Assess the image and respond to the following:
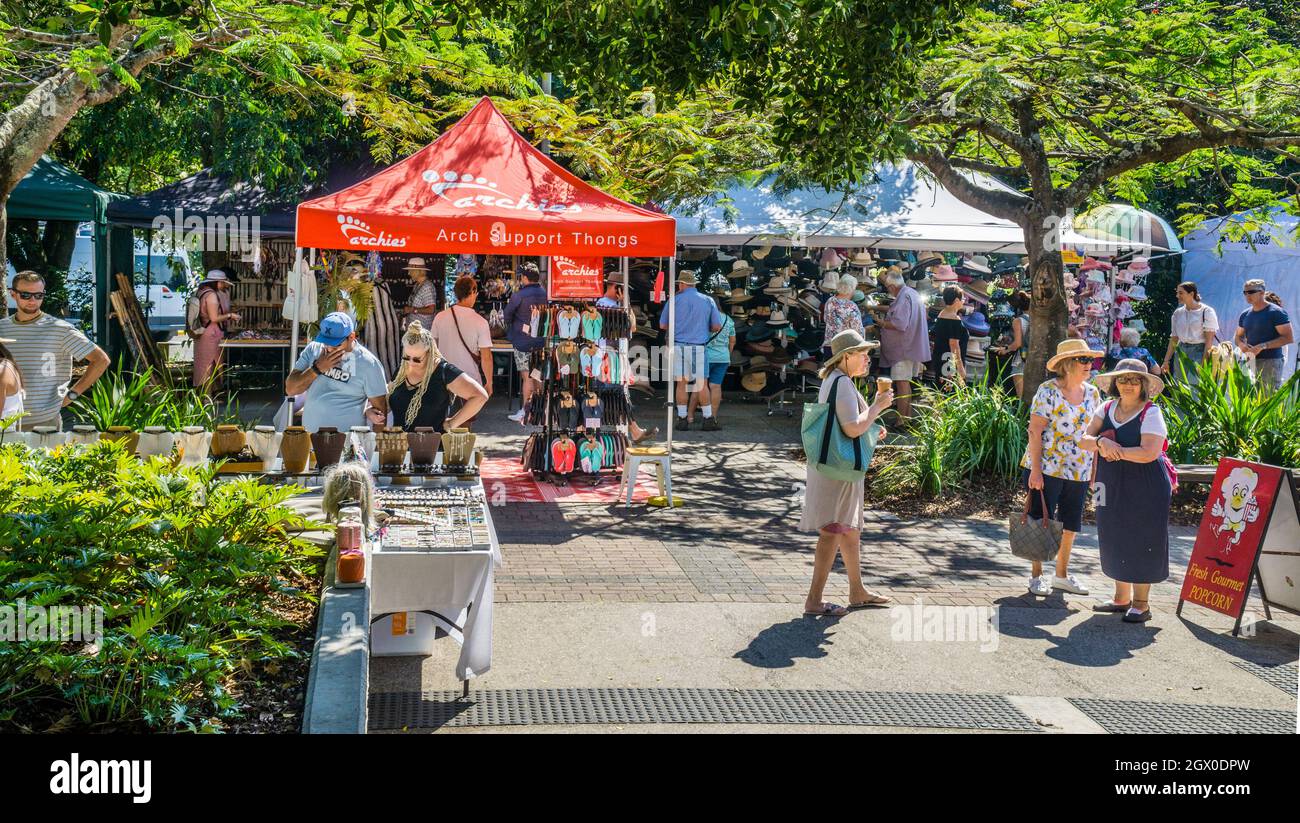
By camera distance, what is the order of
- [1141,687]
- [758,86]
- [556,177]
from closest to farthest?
1. [1141,687]
2. [758,86]
3. [556,177]

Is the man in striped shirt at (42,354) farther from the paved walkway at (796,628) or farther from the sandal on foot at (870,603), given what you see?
the sandal on foot at (870,603)

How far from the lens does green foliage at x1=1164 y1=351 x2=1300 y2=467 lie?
11.1m

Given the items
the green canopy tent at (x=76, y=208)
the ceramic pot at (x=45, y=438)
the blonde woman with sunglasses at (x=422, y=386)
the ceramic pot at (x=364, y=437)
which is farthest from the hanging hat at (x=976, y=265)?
the ceramic pot at (x=45, y=438)

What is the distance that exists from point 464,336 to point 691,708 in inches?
313

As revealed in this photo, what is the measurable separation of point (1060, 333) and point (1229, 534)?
501cm

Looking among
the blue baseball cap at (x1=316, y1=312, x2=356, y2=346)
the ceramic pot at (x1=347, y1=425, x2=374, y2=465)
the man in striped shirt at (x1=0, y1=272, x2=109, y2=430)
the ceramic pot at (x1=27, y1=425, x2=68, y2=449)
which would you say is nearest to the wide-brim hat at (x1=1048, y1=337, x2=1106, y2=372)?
the ceramic pot at (x1=347, y1=425, x2=374, y2=465)

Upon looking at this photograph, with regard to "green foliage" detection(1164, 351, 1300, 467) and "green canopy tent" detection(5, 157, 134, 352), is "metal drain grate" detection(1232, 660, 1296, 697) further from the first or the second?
"green canopy tent" detection(5, 157, 134, 352)

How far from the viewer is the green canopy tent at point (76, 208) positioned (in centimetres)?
1599

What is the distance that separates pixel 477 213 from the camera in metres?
10.2

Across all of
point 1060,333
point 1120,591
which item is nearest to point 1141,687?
point 1120,591

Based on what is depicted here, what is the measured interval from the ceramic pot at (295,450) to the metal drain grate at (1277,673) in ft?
17.4

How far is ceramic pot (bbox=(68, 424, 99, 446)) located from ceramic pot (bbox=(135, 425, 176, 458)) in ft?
1.25

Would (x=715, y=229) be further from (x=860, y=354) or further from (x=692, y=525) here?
(x=860, y=354)

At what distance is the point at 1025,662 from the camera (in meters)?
6.95
